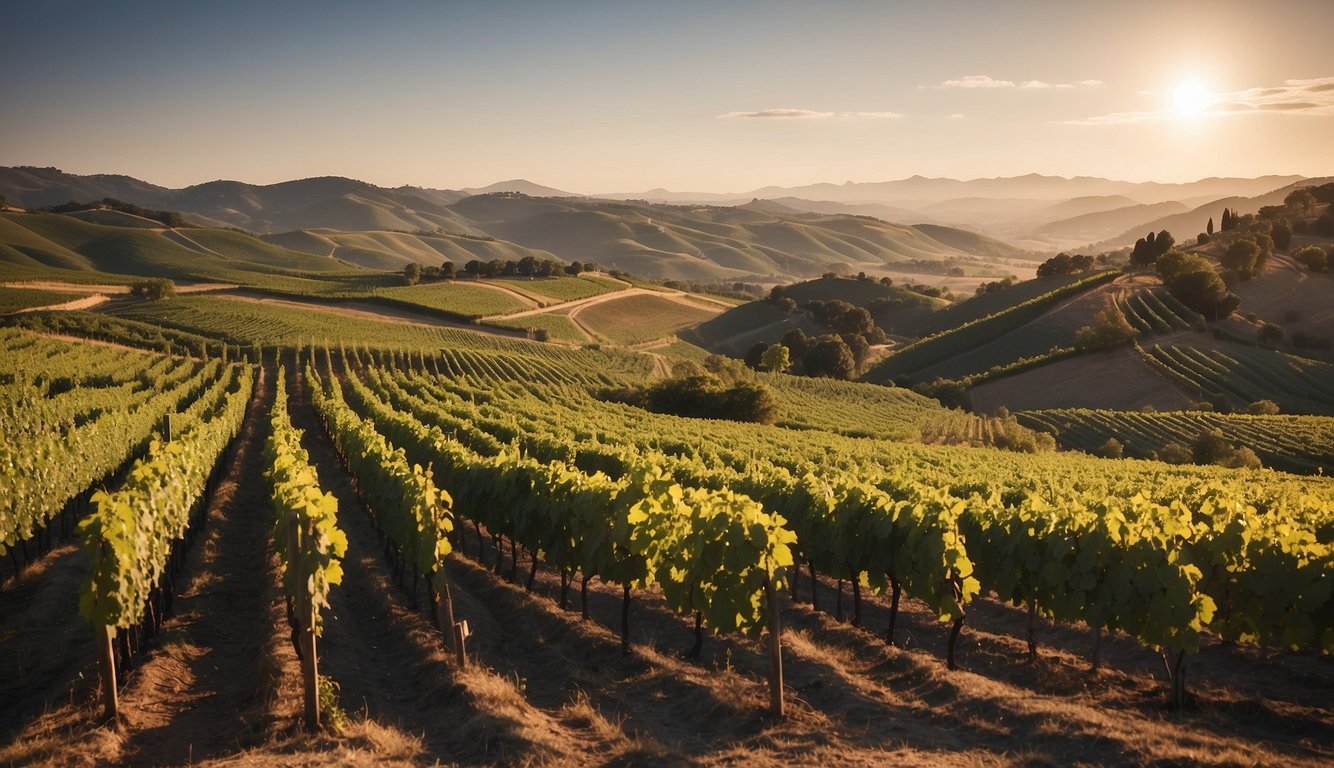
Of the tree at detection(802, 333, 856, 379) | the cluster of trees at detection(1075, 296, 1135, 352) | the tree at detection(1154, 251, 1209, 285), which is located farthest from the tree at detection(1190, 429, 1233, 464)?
the tree at detection(1154, 251, 1209, 285)

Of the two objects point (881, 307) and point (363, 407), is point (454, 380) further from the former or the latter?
point (881, 307)

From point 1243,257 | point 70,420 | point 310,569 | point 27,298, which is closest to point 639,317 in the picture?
point 27,298

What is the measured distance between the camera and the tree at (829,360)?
9756 cm

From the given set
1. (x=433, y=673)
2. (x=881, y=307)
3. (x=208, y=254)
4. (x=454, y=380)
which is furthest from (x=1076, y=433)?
(x=208, y=254)

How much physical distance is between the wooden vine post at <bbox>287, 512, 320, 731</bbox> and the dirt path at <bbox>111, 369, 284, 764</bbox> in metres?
0.63

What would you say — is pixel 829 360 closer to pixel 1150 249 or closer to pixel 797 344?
pixel 797 344

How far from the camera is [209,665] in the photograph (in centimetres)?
1330

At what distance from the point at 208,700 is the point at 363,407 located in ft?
131

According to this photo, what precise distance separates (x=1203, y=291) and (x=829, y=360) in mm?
39317

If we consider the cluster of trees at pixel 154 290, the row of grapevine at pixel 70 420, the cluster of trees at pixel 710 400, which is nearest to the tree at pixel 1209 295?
the cluster of trees at pixel 710 400

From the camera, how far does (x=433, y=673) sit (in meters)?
12.4

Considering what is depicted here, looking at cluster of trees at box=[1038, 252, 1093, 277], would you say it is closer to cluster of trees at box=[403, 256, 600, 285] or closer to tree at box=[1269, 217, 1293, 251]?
tree at box=[1269, 217, 1293, 251]

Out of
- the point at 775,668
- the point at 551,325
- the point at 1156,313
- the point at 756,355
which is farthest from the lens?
the point at 551,325

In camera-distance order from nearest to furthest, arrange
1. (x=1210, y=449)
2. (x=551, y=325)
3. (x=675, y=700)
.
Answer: (x=675, y=700)
(x=1210, y=449)
(x=551, y=325)
